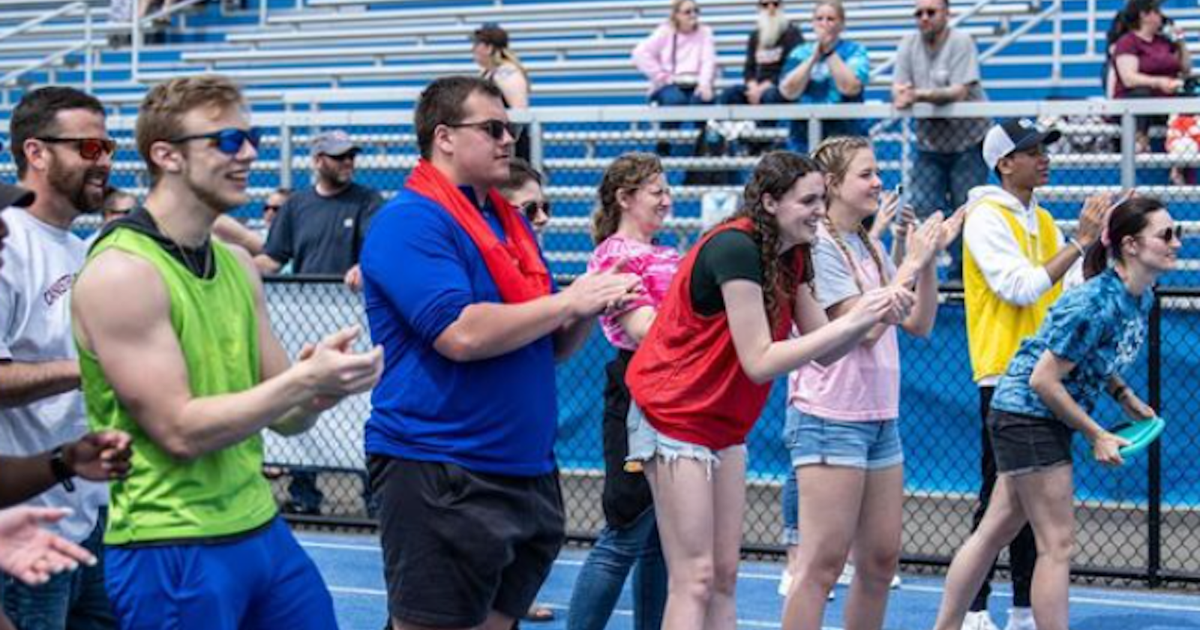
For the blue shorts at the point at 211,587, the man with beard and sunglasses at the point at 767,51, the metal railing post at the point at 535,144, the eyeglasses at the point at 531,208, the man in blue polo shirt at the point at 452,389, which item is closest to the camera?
the blue shorts at the point at 211,587

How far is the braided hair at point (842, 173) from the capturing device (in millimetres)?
6832

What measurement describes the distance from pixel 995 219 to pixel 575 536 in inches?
133

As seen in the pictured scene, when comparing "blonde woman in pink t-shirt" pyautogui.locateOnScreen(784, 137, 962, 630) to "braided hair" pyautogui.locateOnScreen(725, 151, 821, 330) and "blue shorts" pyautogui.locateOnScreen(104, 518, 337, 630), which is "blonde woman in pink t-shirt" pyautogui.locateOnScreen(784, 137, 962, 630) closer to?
"braided hair" pyautogui.locateOnScreen(725, 151, 821, 330)

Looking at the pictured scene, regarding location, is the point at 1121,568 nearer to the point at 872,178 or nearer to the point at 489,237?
the point at 872,178

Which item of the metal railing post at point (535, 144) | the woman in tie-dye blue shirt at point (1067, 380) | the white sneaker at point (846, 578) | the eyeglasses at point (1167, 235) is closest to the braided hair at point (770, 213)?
the woman in tie-dye blue shirt at point (1067, 380)

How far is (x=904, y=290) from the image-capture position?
226 inches

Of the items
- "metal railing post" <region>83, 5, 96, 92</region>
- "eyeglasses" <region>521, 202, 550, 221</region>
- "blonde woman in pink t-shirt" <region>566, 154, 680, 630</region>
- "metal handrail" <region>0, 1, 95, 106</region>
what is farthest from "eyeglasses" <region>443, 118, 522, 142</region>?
"metal handrail" <region>0, 1, 95, 106</region>

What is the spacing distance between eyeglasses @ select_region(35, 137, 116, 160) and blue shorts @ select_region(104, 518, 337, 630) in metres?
1.30

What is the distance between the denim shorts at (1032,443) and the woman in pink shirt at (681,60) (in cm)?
775

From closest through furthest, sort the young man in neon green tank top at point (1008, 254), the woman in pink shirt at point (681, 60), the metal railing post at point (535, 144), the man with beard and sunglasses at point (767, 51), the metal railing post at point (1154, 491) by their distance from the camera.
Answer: the young man in neon green tank top at point (1008, 254)
the metal railing post at point (1154, 491)
the metal railing post at point (535, 144)
the man with beard and sunglasses at point (767, 51)
the woman in pink shirt at point (681, 60)

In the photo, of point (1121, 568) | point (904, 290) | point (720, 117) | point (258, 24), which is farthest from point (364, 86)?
point (904, 290)

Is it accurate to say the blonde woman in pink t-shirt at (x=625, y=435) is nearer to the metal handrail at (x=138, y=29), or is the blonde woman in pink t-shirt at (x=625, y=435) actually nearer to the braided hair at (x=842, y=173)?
the braided hair at (x=842, y=173)

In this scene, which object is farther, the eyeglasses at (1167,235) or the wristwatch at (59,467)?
the eyeglasses at (1167,235)

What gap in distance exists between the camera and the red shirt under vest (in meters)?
6.07
